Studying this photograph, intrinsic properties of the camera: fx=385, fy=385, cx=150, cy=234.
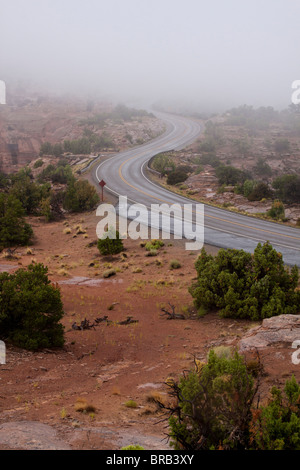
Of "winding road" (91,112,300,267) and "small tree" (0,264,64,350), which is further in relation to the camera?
"winding road" (91,112,300,267)

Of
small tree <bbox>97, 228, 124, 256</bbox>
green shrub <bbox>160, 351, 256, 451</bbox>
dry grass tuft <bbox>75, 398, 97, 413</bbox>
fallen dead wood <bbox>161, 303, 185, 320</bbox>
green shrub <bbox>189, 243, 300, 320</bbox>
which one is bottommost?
small tree <bbox>97, 228, 124, 256</bbox>

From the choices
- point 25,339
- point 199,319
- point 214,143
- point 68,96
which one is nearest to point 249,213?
point 199,319

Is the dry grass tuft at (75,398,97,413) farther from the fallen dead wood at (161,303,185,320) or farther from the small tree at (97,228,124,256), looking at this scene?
the small tree at (97,228,124,256)

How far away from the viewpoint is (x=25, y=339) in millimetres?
10727

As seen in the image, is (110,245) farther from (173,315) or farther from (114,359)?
(114,359)

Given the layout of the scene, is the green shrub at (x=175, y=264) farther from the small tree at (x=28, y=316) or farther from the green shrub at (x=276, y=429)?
the green shrub at (x=276, y=429)

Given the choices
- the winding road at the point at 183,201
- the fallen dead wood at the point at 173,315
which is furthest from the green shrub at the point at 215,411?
the winding road at the point at 183,201

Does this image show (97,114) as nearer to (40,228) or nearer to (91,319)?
(40,228)

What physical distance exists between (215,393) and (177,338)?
6549mm

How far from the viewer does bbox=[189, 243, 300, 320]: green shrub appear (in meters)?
13.4

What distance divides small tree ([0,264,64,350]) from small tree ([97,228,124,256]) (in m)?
12.6

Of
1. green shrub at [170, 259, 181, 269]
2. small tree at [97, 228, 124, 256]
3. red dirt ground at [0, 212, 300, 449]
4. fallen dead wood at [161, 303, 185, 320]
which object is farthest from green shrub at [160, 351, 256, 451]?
small tree at [97, 228, 124, 256]
